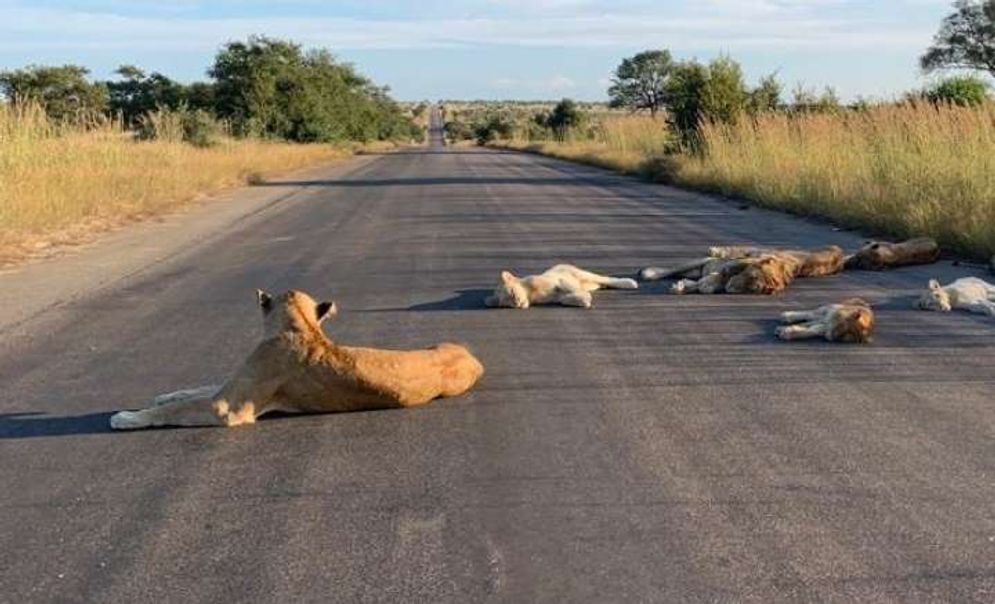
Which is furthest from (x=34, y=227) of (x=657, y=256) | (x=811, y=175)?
(x=811, y=175)

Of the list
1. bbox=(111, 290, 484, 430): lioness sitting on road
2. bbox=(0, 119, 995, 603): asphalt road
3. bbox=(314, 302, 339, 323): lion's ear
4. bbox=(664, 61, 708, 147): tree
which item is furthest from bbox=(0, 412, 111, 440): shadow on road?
bbox=(664, 61, 708, 147): tree

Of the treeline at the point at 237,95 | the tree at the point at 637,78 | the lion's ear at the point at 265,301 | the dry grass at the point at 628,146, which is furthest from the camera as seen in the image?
the tree at the point at 637,78

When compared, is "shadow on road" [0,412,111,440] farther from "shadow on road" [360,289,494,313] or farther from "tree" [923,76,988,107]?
"tree" [923,76,988,107]

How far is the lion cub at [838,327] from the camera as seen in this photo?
24.1 ft

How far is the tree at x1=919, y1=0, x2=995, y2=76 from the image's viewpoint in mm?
46781

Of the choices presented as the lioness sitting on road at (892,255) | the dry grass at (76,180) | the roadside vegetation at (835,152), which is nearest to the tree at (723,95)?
the roadside vegetation at (835,152)

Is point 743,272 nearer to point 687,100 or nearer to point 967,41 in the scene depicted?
point 687,100

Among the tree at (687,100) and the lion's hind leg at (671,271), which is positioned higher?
the tree at (687,100)

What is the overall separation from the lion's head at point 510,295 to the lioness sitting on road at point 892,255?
11.8 feet

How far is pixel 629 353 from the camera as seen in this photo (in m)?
7.17

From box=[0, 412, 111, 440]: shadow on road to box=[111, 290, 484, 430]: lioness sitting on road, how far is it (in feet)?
0.49

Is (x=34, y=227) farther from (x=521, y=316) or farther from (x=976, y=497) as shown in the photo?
(x=976, y=497)

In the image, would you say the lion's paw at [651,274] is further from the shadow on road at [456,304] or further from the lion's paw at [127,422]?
the lion's paw at [127,422]

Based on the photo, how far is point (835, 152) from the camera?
1961cm
